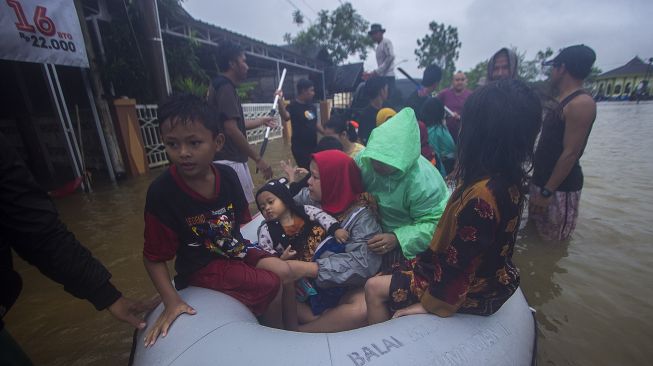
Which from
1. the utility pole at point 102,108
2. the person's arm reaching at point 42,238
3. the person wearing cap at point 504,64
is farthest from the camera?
the utility pole at point 102,108

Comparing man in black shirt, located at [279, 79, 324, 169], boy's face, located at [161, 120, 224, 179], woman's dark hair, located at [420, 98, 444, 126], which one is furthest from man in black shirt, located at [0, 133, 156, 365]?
woman's dark hair, located at [420, 98, 444, 126]

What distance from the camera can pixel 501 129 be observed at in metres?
1.03

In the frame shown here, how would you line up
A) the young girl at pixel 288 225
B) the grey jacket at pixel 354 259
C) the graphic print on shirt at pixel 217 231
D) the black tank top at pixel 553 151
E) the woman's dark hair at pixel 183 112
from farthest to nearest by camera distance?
the black tank top at pixel 553 151 → the young girl at pixel 288 225 → the grey jacket at pixel 354 259 → the graphic print on shirt at pixel 217 231 → the woman's dark hair at pixel 183 112

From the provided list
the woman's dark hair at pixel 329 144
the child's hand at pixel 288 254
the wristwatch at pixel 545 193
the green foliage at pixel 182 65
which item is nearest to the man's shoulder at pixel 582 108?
the wristwatch at pixel 545 193

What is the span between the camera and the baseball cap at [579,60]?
6.95ft

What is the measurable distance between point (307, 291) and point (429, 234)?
0.80m

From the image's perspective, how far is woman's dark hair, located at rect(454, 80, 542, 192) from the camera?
102 cm

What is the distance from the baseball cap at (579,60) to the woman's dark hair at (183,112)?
2.55 meters

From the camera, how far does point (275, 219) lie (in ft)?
6.13

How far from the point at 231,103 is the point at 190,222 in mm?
1565

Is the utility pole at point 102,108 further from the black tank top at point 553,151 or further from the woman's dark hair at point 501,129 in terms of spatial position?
the black tank top at point 553,151

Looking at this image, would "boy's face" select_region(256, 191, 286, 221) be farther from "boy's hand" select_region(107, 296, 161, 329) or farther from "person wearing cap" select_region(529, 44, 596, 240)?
"person wearing cap" select_region(529, 44, 596, 240)

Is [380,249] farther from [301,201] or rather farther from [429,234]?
[301,201]

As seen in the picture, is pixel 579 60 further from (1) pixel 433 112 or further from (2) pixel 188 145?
(2) pixel 188 145
